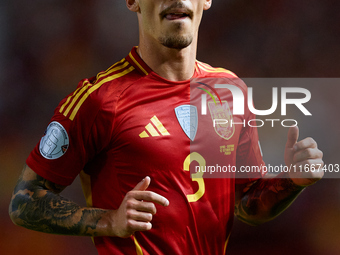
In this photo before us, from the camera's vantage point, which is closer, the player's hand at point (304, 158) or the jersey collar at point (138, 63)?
the player's hand at point (304, 158)

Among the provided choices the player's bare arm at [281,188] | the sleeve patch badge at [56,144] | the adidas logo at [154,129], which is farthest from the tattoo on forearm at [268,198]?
the sleeve patch badge at [56,144]

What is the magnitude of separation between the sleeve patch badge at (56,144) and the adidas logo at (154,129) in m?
0.27

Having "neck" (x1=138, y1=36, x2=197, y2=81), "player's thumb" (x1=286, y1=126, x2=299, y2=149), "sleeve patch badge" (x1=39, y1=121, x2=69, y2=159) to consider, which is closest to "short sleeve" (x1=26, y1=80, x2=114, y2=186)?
"sleeve patch badge" (x1=39, y1=121, x2=69, y2=159)

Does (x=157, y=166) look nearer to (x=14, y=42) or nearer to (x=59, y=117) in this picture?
(x=59, y=117)

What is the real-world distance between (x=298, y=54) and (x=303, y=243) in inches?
57.2

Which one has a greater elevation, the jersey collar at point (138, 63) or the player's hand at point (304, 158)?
the jersey collar at point (138, 63)

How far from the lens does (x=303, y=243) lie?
11.6 ft

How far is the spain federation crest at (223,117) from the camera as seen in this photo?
185 centimetres

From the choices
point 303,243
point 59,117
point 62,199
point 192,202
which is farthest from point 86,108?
point 303,243

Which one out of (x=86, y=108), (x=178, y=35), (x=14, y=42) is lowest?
(x=86, y=108)

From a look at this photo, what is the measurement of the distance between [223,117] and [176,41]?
0.37 meters

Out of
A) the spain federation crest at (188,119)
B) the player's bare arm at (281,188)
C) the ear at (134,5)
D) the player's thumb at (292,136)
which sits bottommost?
the player's bare arm at (281,188)

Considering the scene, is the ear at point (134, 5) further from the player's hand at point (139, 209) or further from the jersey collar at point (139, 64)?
the player's hand at point (139, 209)

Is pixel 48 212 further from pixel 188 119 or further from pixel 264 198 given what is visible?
pixel 264 198
